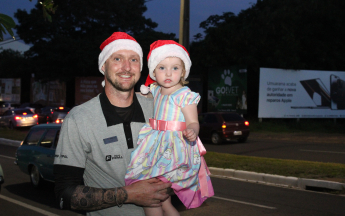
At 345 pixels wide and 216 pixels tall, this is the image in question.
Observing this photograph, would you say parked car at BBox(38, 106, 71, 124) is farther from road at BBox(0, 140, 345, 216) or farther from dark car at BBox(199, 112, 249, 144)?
road at BBox(0, 140, 345, 216)

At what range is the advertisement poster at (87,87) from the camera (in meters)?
43.4

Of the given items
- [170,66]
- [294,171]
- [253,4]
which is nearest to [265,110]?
[253,4]

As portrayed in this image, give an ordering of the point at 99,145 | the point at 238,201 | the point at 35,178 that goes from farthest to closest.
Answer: the point at 35,178, the point at 238,201, the point at 99,145

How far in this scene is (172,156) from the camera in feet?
8.70

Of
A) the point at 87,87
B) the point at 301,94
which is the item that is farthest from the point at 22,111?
the point at 301,94

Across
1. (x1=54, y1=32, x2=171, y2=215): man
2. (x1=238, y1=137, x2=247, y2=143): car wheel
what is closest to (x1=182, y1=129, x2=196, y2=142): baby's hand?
(x1=54, y1=32, x2=171, y2=215): man

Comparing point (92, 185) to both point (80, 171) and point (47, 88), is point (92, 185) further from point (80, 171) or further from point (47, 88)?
point (47, 88)

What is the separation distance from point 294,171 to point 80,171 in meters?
9.11

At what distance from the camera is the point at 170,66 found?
10.7ft

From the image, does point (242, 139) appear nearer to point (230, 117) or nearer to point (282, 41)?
point (230, 117)

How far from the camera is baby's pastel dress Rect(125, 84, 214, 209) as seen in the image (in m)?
2.59

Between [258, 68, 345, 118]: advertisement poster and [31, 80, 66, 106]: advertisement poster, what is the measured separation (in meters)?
27.1

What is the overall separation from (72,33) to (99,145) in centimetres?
4416

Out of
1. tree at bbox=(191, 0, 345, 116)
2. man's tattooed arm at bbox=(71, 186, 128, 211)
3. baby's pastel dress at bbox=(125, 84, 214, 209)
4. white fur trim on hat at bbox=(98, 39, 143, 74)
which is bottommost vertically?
man's tattooed arm at bbox=(71, 186, 128, 211)
